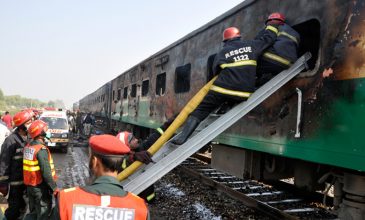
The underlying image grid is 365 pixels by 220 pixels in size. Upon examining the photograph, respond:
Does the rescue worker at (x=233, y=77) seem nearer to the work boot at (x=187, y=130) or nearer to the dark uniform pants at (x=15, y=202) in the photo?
the work boot at (x=187, y=130)

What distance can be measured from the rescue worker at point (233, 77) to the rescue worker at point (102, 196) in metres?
1.79

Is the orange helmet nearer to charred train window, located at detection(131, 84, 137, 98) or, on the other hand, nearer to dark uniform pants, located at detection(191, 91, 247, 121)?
dark uniform pants, located at detection(191, 91, 247, 121)

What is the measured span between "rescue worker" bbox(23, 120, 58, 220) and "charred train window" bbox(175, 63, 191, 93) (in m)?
3.76

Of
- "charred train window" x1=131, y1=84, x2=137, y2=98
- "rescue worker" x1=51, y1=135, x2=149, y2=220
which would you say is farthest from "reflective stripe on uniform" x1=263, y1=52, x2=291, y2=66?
"charred train window" x1=131, y1=84, x2=137, y2=98

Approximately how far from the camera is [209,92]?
13.2ft

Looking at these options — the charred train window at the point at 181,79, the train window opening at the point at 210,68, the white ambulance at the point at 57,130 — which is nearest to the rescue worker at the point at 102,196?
the train window opening at the point at 210,68

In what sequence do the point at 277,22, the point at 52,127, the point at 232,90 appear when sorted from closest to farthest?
1. the point at 232,90
2. the point at 277,22
3. the point at 52,127

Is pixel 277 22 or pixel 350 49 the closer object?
pixel 350 49

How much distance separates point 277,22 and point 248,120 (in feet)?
4.52

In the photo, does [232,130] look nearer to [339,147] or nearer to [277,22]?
[277,22]

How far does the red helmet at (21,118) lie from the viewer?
4.74 metres

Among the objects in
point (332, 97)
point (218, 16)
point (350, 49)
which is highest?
point (218, 16)

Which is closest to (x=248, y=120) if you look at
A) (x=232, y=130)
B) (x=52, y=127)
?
(x=232, y=130)

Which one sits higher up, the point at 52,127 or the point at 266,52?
the point at 266,52
